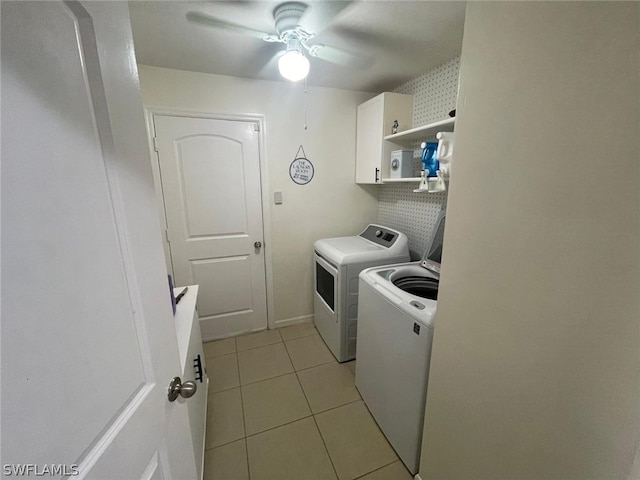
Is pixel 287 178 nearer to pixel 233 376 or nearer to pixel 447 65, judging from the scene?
pixel 447 65

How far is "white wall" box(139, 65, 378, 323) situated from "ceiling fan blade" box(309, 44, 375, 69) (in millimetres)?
517

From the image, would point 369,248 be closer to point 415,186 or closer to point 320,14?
point 415,186

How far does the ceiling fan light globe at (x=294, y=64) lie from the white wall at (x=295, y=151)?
2.64 feet

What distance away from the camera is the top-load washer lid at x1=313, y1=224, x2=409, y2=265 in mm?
1969

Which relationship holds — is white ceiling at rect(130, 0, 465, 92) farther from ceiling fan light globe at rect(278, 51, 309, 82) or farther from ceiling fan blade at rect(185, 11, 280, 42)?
ceiling fan light globe at rect(278, 51, 309, 82)

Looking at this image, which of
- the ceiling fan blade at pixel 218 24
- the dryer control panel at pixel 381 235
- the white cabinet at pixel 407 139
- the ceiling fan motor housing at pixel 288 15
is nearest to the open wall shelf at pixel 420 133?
the white cabinet at pixel 407 139

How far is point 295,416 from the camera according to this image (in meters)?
1.68

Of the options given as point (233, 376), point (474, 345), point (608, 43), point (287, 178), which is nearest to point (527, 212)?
point (608, 43)

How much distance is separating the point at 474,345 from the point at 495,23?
3.36ft

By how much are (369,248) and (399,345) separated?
0.93 metres

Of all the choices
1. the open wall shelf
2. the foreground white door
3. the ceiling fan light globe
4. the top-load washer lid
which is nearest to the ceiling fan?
the ceiling fan light globe

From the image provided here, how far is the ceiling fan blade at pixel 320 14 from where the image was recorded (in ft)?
4.02

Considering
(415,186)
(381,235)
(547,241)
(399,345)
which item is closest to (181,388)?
(399,345)

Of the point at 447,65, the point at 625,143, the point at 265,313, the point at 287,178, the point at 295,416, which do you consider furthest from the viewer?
the point at 265,313
